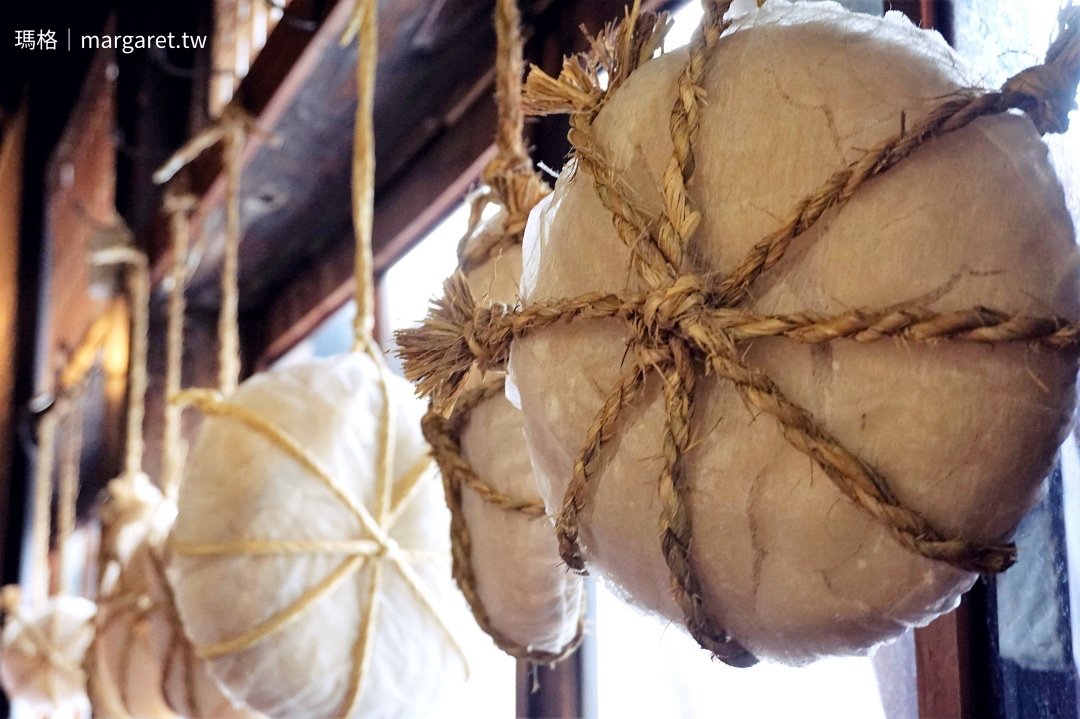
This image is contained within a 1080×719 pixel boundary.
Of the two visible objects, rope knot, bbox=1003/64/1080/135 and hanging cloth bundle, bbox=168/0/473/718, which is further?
hanging cloth bundle, bbox=168/0/473/718

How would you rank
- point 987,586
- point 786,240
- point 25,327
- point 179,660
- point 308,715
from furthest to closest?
point 25,327 < point 179,660 < point 308,715 < point 987,586 < point 786,240

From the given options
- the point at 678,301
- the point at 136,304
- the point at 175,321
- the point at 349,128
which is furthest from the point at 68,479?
the point at 678,301

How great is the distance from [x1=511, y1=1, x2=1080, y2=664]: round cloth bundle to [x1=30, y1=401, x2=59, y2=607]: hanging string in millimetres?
1815

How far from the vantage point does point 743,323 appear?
0.77ft

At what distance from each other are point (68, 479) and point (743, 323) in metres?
1.71

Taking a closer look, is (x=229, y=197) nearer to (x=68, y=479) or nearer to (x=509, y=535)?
(x=509, y=535)

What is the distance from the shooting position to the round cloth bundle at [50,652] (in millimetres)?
1302

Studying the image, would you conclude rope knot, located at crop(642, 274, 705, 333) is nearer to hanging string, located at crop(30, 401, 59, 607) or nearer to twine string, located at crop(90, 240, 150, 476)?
twine string, located at crop(90, 240, 150, 476)

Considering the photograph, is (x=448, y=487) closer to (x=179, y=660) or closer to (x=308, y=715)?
(x=308, y=715)

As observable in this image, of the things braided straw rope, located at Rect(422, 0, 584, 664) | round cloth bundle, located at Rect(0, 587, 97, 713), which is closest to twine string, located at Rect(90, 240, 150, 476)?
round cloth bundle, located at Rect(0, 587, 97, 713)

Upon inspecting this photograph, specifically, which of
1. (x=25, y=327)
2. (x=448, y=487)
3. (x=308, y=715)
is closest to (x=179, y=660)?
(x=308, y=715)

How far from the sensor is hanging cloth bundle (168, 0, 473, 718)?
545mm

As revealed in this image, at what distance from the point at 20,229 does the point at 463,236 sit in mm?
1919

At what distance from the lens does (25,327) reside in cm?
203
